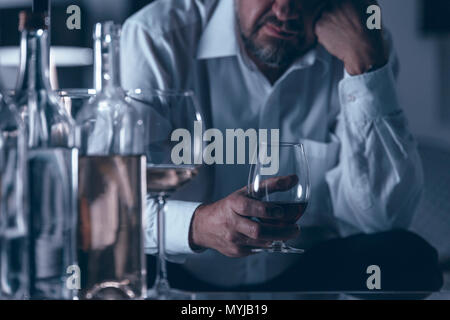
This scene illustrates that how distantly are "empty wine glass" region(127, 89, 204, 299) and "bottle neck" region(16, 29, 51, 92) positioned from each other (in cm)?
9

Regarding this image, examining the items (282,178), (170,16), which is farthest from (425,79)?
(282,178)

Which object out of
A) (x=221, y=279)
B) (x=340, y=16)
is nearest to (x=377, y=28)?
(x=340, y=16)

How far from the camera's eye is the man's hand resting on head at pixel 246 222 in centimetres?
58

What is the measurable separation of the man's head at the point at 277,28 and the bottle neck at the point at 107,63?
583 mm

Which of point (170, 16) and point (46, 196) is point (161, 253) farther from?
point (170, 16)

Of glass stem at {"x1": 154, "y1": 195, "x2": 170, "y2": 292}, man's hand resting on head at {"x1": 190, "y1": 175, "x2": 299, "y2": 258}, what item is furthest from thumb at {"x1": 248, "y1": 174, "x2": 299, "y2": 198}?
glass stem at {"x1": 154, "y1": 195, "x2": 170, "y2": 292}

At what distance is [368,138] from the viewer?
1033 mm

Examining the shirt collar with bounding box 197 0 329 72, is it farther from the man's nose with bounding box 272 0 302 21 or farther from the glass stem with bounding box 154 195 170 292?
the glass stem with bounding box 154 195 170 292

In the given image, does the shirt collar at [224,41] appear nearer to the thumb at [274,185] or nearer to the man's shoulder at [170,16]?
the man's shoulder at [170,16]

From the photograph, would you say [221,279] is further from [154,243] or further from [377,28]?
[377,28]

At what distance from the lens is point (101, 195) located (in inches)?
19.8

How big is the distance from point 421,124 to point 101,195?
81cm

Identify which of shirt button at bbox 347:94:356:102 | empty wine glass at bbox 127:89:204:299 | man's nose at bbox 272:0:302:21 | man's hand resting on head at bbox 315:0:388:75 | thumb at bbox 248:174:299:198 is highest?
man's nose at bbox 272:0:302:21

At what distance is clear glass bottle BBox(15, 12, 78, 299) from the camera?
1.60ft
